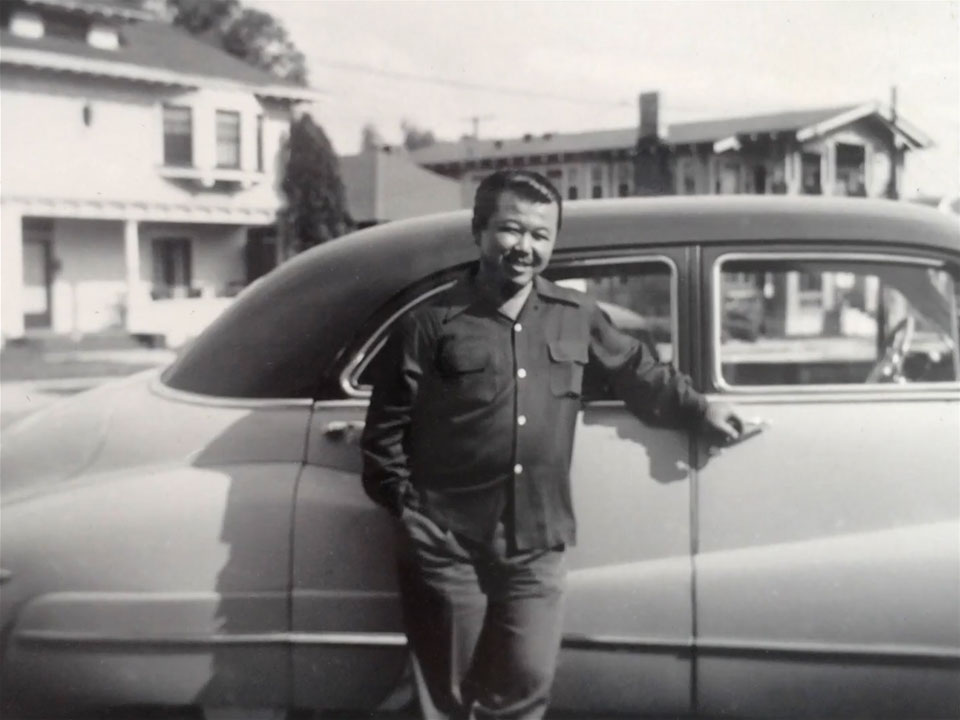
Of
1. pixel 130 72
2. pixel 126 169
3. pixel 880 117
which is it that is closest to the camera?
pixel 880 117

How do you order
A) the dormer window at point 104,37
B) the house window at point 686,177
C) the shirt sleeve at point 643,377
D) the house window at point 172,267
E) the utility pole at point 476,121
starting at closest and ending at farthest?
the shirt sleeve at point 643,377, the utility pole at point 476,121, the house window at point 686,177, the house window at point 172,267, the dormer window at point 104,37

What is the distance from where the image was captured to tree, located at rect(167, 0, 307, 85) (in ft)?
11.6

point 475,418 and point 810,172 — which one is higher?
point 810,172

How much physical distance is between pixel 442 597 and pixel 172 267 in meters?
2.84

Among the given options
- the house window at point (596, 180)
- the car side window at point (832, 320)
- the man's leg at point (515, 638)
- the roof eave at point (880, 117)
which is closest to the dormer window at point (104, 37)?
the house window at point (596, 180)

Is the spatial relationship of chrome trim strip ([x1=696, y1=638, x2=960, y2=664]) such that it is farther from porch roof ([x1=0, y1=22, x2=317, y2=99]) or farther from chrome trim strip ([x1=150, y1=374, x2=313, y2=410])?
porch roof ([x1=0, y1=22, x2=317, y2=99])

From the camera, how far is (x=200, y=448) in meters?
2.69

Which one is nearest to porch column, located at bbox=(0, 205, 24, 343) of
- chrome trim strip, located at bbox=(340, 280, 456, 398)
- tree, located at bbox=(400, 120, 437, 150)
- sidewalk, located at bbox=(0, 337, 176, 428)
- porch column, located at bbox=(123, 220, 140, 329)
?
sidewalk, located at bbox=(0, 337, 176, 428)

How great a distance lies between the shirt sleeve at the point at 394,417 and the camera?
91.5 inches

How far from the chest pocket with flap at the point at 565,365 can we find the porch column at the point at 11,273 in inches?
113

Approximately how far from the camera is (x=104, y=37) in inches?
198

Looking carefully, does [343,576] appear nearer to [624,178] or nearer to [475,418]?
[475,418]

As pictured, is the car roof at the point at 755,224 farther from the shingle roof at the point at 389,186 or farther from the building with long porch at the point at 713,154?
the shingle roof at the point at 389,186

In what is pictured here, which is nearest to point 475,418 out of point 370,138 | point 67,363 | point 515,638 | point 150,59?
point 515,638
